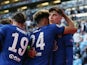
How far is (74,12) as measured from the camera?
27.2 m

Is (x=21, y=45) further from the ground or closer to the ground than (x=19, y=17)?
closer to the ground

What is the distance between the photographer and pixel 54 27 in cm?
505

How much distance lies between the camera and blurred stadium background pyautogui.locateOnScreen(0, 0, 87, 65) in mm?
10781

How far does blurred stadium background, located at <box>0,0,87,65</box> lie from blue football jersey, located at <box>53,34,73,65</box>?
11.2 ft

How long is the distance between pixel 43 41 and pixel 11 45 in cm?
42

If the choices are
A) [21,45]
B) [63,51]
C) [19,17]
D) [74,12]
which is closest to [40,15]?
[19,17]

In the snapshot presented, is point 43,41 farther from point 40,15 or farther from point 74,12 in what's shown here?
point 74,12

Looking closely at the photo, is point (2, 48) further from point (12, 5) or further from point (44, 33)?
point (12, 5)

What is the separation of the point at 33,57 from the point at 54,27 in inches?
18.7

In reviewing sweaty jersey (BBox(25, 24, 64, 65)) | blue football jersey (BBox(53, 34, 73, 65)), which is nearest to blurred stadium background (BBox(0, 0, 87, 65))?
blue football jersey (BBox(53, 34, 73, 65))

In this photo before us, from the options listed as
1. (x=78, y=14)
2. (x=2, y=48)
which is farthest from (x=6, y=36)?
(x=78, y=14)

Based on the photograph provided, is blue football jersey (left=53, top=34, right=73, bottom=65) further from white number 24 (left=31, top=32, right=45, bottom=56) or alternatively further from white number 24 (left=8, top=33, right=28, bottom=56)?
white number 24 (left=8, top=33, right=28, bottom=56)

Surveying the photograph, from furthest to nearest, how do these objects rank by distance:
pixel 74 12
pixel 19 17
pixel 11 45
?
pixel 74 12 < pixel 19 17 < pixel 11 45

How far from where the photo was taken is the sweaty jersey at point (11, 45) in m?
4.89
